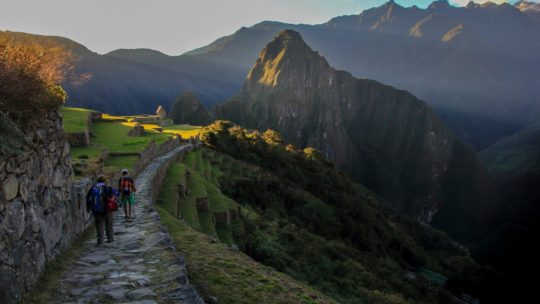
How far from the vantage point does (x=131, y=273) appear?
709cm

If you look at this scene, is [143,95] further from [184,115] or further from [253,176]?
[253,176]

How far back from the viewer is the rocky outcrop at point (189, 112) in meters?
99.6

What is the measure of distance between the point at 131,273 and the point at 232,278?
206 cm

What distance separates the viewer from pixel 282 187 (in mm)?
36812

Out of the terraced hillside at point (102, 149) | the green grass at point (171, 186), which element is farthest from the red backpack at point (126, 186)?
the green grass at point (171, 186)

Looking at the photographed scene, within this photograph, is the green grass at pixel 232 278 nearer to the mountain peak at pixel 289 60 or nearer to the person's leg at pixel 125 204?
the person's leg at pixel 125 204

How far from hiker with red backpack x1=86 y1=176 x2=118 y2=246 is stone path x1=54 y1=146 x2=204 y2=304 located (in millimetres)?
366

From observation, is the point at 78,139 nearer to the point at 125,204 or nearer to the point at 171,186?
the point at 171,186

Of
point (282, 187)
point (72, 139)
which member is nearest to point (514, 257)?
point (282, 187)

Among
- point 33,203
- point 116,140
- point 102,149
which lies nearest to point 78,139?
point 102,149

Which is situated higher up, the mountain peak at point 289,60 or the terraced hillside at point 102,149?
the mountain peak at point 289,60

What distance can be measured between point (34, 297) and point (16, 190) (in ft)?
5.02

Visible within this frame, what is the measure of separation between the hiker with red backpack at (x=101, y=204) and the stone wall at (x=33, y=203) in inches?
15.1

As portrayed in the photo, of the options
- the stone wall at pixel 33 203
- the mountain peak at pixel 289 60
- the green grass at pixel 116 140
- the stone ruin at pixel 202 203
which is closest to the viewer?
the stone wall at pixel 33 203
